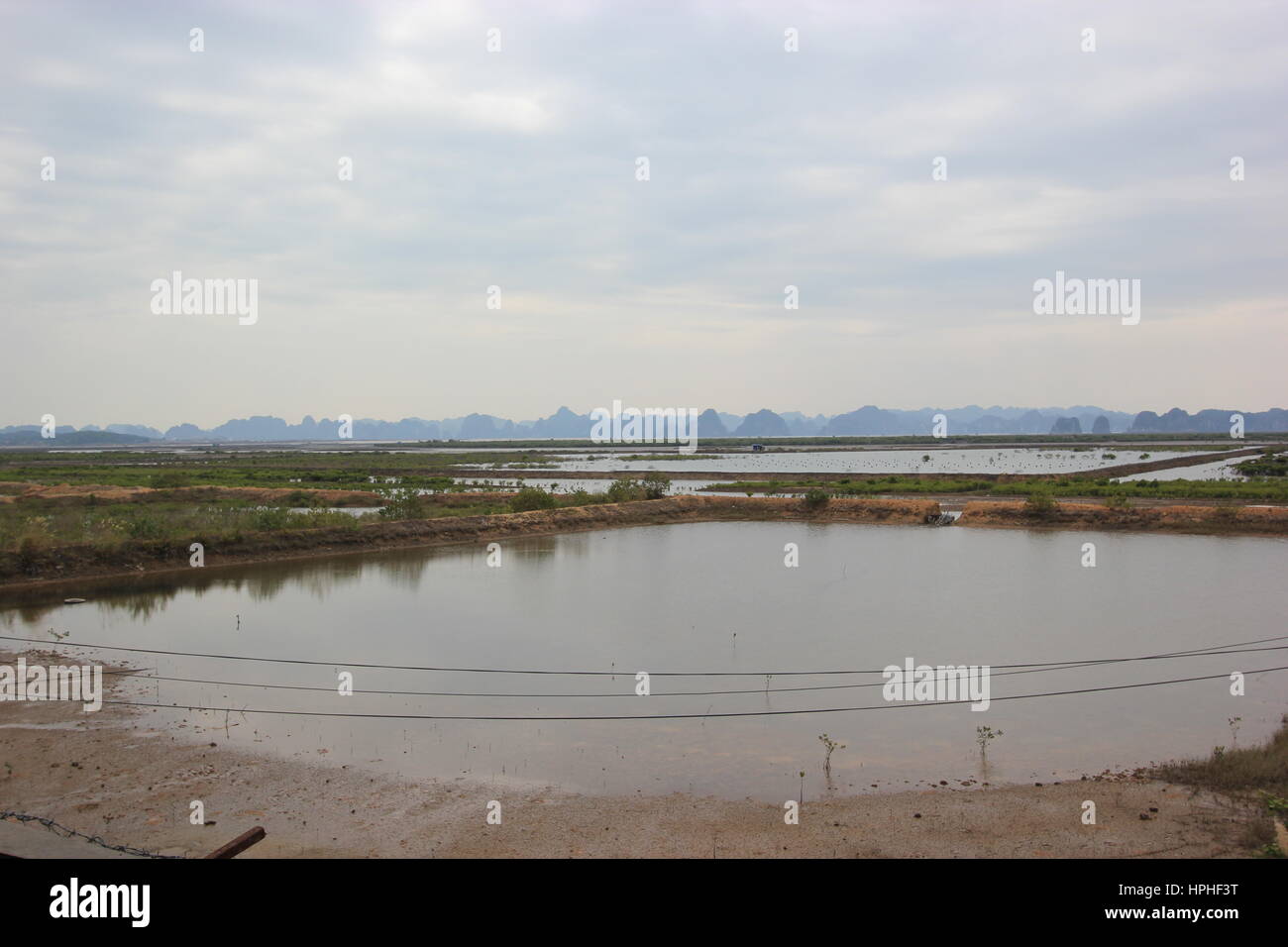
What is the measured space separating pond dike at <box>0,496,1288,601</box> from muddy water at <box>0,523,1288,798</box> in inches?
53.5

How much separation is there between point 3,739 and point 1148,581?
19630mm

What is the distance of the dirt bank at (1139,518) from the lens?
80.1 feet

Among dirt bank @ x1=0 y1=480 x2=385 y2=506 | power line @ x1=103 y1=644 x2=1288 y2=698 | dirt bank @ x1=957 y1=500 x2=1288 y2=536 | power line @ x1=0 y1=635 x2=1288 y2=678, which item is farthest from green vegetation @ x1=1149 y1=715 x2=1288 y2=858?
dirt bank @ x1=0 y1=480 x2=385 y2=506

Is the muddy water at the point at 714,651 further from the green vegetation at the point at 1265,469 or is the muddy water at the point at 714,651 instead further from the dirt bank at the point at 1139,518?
the green vegetation at the point at 1265,469

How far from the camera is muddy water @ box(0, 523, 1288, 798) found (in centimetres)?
845

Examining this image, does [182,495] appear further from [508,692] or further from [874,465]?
[874,465]

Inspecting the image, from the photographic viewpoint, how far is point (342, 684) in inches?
430

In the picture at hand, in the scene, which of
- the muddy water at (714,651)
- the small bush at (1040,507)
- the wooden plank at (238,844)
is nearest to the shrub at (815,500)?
the small bush at (1040,507)

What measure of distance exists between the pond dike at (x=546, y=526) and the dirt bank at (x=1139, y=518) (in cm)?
3

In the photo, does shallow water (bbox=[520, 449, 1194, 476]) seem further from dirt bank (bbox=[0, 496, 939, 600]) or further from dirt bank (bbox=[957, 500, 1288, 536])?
dirt bank (bbox=[957, 500, 1288, 536])

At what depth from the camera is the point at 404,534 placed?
24.2 meters

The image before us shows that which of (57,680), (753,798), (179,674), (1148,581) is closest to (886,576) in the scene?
(1148,581)

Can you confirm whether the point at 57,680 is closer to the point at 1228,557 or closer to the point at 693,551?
the point at 693,551
